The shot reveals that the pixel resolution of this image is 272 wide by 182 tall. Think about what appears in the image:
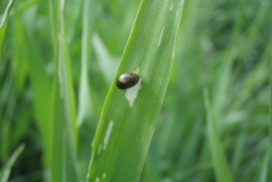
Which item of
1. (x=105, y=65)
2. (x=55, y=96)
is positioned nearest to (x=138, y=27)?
(x=55, y=96)

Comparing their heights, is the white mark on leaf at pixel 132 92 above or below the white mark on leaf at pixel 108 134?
above

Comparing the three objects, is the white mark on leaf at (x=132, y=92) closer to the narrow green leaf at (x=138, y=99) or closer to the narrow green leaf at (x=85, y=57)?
the narrow green leaf at (x=138, y=99)

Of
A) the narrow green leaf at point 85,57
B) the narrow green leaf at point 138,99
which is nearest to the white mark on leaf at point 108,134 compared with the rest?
the narrow green leaf at point 138,99

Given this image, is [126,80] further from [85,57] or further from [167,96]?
[167,96]

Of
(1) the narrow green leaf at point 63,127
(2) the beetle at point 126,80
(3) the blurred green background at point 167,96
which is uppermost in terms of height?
(2) the beetle at point 126,80

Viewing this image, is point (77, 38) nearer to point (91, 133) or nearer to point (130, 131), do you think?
point (91, 133)
